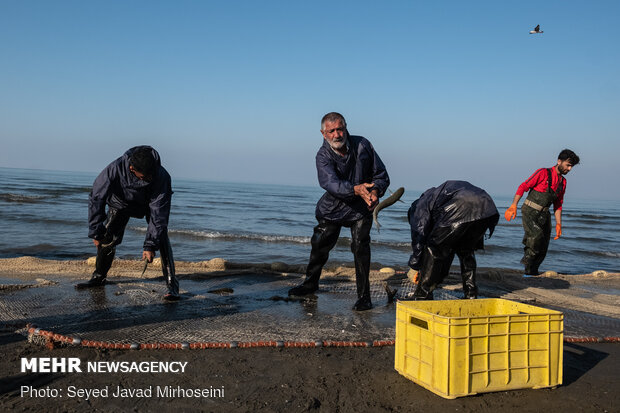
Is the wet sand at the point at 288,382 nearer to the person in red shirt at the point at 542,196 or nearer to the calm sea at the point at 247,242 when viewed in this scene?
the person in red shirt at the point at 542,196

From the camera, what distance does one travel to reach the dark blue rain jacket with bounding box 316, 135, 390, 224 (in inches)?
187

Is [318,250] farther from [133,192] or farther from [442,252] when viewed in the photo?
[133,192]

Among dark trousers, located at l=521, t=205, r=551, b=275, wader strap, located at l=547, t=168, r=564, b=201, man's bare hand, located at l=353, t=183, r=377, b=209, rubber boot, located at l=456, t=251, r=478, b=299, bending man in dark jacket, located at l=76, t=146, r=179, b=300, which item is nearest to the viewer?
man's bare hand, located at l=353, t=183, r=377, b=209

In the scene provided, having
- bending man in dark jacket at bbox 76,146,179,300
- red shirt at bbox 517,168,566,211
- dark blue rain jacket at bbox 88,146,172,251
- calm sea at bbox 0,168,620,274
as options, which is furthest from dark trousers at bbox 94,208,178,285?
red shirt at bbox 517,168,566,211

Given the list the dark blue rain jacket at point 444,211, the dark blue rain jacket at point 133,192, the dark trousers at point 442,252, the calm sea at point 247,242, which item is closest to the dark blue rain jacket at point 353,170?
the dark blue rain jacket at point 444,211

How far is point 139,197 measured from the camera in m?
5.05

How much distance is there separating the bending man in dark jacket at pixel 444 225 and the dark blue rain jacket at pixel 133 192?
2536mm

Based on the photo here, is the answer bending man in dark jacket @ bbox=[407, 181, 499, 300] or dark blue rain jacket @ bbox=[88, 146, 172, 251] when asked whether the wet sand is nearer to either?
bending man in dark jacket @ bbox=[407, 181, 499, 300]

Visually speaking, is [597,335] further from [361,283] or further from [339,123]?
[339,123]

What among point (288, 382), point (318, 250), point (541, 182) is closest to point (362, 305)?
point (318, 250)

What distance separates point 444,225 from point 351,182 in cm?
101

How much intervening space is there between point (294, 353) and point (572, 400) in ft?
5.86

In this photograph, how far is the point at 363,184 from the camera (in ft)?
14.7

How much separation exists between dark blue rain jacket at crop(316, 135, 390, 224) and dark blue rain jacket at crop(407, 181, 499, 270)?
55cm
